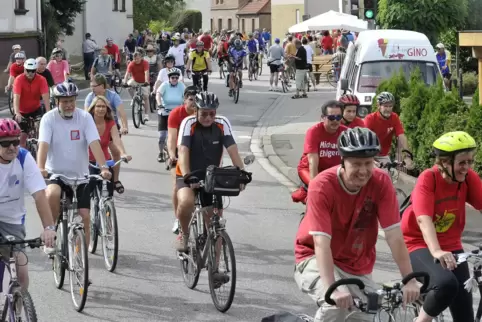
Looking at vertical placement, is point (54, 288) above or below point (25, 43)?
below

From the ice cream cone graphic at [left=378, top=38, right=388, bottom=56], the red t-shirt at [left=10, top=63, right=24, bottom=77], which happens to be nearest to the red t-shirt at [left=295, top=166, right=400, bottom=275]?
the ice cream cone graphic at [left=378, top=38, right=388, bottom=56]

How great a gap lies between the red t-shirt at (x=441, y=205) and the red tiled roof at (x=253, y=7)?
91605mm

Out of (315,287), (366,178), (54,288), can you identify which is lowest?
(54,288)

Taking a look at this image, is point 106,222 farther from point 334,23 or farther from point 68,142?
point 334,23

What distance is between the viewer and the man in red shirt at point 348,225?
566 centimetres

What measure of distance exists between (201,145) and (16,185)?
255 cm

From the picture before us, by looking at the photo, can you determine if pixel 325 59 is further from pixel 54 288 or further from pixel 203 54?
pixel 54 288

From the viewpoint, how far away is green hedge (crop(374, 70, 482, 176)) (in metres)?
15.6

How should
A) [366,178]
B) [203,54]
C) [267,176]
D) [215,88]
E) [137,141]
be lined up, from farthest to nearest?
[215,88] → [203,54] → [137,141] → [267,176] → [366,178]

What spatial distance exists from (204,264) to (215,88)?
88.9 ft

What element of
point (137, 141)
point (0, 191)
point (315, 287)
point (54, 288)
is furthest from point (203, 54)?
point (315, 287)

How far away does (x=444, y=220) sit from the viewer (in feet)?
22.7

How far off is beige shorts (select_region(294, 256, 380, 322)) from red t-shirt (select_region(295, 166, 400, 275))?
0.18ft

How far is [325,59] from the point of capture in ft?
133
